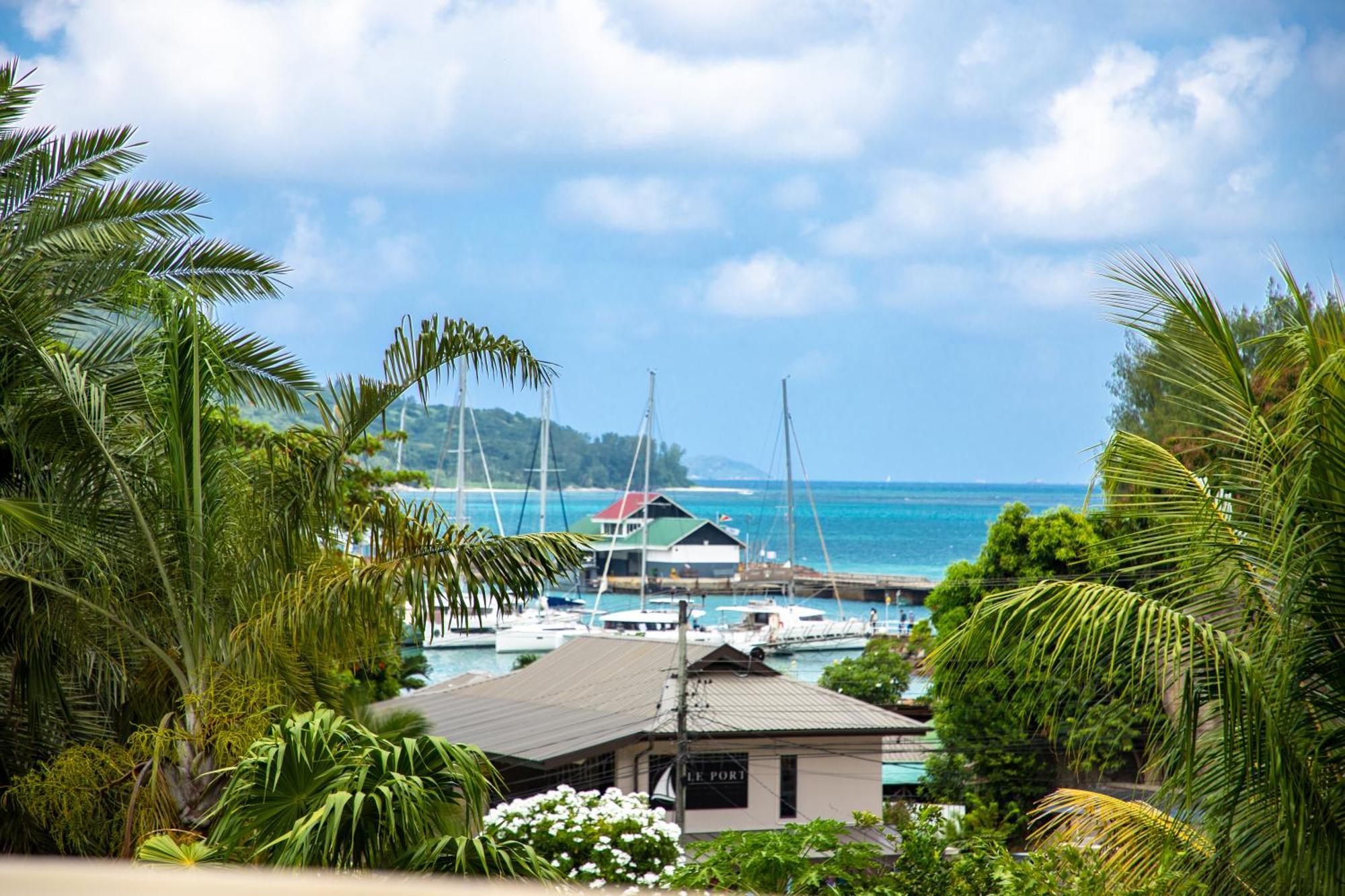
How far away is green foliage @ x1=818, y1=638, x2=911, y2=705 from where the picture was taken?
132ft

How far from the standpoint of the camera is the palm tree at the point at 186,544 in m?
9.08

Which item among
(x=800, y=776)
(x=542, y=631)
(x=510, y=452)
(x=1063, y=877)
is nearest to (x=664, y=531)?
(x=542, y=631)

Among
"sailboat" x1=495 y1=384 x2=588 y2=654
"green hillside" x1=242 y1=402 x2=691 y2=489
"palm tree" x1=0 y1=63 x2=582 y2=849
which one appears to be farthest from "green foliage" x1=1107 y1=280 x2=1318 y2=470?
"sailboat" x1=495 y1=384 x2=588 y2=654

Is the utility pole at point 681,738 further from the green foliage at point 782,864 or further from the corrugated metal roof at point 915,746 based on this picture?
the green foliage at point 782,864

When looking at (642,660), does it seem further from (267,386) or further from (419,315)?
(419,315)

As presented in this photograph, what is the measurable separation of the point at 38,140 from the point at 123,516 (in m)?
4.90

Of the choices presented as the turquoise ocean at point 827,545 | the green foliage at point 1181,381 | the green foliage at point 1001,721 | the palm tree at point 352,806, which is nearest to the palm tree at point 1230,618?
the green foliage at point 1181,381

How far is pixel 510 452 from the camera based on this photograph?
149 meters

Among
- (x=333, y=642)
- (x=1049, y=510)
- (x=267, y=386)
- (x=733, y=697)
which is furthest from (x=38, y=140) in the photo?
(x=1049, y=510)

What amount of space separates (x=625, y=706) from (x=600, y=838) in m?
16.4

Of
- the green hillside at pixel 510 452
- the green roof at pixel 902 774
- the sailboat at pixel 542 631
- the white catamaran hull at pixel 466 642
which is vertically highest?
the green hillside at pixel 510 452

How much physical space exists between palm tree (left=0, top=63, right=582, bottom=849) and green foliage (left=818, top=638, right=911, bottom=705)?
31021mm

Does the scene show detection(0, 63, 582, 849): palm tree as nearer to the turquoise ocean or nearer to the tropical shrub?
the tropical shrub

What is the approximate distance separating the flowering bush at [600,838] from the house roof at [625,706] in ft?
38.9
